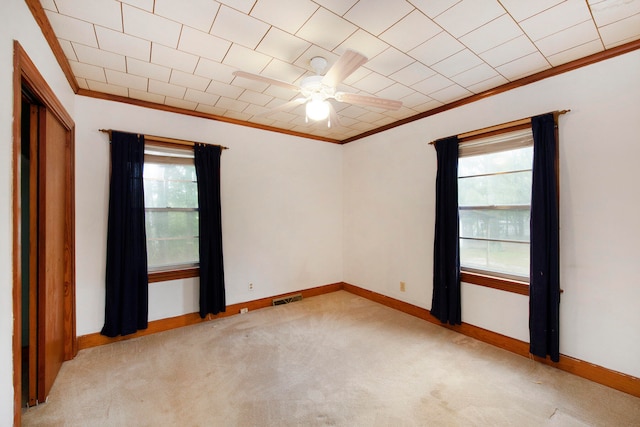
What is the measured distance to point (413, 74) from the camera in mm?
2576

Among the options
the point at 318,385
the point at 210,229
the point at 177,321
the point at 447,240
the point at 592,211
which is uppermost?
the point at 592,211

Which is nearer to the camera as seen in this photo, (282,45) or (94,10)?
(94,10)

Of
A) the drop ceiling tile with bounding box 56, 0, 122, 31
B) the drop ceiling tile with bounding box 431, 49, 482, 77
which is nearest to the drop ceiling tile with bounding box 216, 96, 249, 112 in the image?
the drop ceiling tile with bounding box 56, 0, 122, 31

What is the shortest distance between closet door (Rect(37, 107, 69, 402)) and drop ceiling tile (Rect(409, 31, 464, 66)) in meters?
2.89

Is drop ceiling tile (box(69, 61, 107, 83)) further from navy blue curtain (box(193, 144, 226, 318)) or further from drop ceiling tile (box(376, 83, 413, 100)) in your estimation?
drop ceiling tile (box(376, 83, 413, 100))

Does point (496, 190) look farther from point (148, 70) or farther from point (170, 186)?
point (170, 186)

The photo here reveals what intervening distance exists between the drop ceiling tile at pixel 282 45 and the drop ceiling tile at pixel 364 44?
0.29m

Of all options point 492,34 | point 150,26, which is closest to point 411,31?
point 492,34

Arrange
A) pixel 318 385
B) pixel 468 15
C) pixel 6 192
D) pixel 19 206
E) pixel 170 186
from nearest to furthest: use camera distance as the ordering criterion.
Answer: pixel 6 192 → pixel 19 206 → pixel 468 15 → pixel 318 385 → pixel 170 186

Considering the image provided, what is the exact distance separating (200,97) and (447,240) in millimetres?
3246

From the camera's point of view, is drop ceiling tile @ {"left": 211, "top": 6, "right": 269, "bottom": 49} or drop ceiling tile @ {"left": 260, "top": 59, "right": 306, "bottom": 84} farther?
drop ceiling tile @ {"left": 260, "top": 59, "right": 306, "bottom": 84}

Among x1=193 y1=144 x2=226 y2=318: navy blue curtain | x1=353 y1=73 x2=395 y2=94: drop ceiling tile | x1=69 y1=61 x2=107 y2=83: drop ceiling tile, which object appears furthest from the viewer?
x1=193 y1=144 x2=226 y2=318: navy blue curtain

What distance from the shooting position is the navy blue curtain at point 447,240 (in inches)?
125

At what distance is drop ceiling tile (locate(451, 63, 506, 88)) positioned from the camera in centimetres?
250
